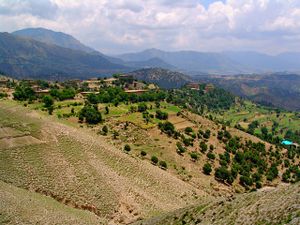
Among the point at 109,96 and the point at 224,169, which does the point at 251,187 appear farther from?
the point at 109,96

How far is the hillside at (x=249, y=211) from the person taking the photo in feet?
97.5

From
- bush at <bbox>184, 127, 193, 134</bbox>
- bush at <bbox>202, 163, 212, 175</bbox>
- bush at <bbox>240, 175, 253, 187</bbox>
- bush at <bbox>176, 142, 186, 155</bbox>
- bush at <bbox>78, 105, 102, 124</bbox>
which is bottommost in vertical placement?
bush at <bbox>240, 175, 253, 187</bbox>

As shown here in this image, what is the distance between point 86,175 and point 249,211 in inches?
1269

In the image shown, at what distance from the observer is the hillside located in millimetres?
29703

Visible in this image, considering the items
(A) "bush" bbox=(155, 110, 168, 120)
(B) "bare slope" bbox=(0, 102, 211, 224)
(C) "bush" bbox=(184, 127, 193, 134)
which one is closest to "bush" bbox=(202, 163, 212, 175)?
(B) "bare slope" bbox=(0, 102, 211, 224)

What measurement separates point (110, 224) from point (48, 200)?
920 cm

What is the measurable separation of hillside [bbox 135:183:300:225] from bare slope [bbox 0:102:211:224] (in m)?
14.9

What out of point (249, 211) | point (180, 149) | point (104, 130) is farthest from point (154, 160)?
point (249, 211)

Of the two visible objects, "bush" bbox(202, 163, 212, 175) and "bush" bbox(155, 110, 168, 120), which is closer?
"bush" bbox(202, 163, 212, 175)

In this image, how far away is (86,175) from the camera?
59781mm

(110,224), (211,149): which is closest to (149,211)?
(110,224)

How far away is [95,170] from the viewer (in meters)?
61.5

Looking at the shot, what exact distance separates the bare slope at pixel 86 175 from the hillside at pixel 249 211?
1488 centimetres

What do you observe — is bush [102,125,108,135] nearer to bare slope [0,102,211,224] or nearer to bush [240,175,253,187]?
bare slope [0,102,211,224]
